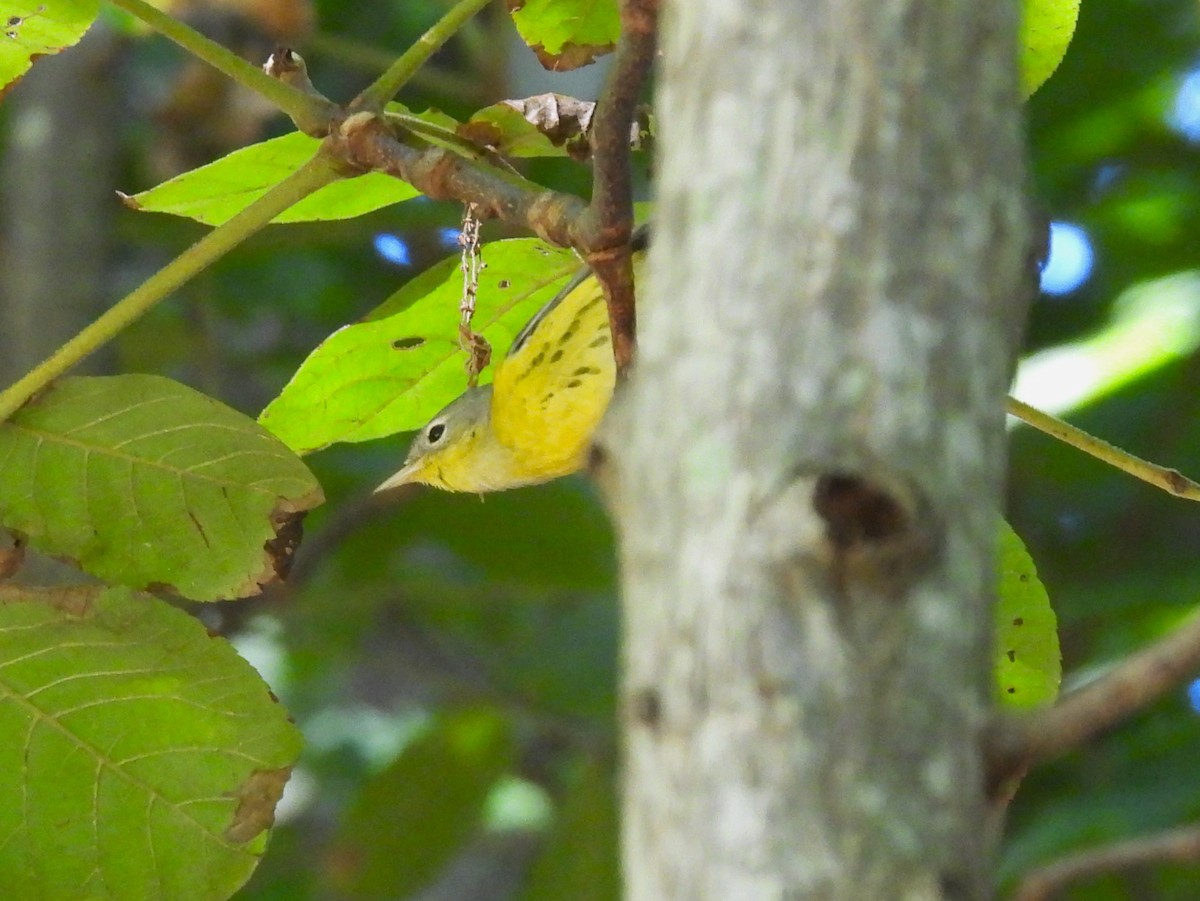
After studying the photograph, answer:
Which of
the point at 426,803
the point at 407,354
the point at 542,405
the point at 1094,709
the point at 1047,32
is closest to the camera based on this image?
the point at 1094,709

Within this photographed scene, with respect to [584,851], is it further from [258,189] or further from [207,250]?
[207,250]

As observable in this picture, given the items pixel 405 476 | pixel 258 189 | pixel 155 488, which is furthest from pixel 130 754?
pixel 405 476

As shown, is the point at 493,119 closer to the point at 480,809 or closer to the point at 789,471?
the point at 789,471

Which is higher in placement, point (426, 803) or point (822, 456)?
point (822, 456)

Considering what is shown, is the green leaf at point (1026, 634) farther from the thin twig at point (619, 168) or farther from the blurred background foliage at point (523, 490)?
the blurred background foliage at point (523, 490)

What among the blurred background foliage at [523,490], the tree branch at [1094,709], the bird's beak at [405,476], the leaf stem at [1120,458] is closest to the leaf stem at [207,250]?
the leaf stem at [1120,458]
